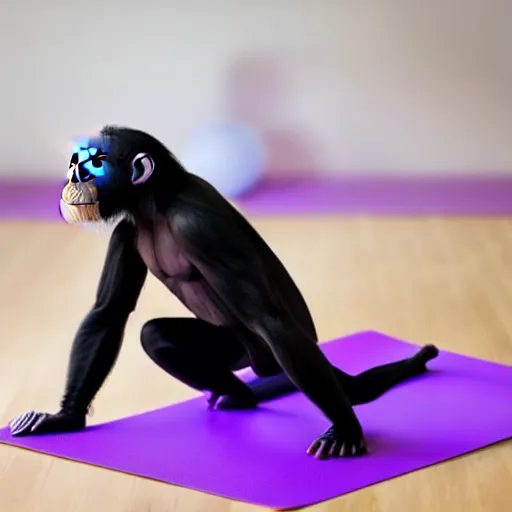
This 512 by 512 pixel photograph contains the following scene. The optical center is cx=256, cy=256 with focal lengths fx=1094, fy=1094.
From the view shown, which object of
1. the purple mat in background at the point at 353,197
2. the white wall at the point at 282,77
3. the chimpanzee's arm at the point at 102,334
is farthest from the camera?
the white wall at the point at 282,77

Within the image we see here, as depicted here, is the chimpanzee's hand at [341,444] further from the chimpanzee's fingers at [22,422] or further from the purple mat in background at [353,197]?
the purple mat in background at [353,197]

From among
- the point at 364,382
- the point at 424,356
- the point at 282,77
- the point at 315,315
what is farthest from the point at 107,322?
the point at 282,77

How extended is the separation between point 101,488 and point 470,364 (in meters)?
1.10

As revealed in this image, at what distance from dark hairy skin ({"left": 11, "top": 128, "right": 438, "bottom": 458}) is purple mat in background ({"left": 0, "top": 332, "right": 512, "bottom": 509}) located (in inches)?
2.4

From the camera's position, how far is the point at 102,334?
2.34 m

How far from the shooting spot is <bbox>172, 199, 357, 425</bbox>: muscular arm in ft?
7.06

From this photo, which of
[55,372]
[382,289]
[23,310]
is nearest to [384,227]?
[382,289]

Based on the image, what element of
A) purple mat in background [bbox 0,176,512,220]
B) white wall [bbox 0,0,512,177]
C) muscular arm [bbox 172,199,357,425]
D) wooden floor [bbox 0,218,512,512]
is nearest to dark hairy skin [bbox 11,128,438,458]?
muscular arm [bbox 172,199,357,425]

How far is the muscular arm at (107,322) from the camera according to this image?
7.63 feet

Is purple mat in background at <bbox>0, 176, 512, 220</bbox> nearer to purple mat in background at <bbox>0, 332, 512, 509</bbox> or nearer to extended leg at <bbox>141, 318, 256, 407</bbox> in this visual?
purple mat in background at <bbox>0, 332, 512, 509</bbox>

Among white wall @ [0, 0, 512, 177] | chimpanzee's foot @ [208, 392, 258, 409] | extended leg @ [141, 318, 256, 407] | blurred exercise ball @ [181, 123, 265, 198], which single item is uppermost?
white wall @ [0, 0, 512, 177]

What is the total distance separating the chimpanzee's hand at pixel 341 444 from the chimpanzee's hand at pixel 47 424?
1.74 ft

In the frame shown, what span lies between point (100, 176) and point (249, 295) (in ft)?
1.25

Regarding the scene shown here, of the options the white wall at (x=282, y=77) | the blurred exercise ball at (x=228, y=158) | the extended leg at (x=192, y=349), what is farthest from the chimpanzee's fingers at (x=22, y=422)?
the white wall at (x=282, y=77)
